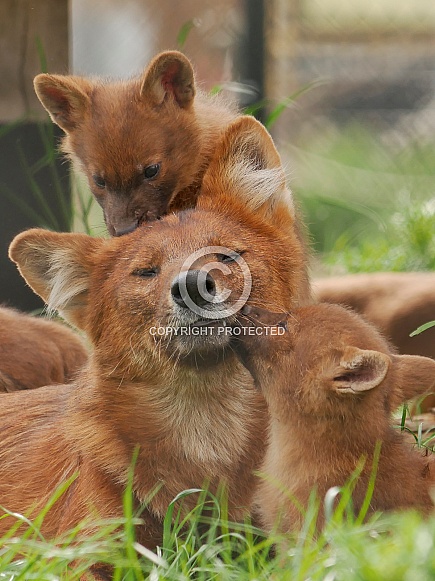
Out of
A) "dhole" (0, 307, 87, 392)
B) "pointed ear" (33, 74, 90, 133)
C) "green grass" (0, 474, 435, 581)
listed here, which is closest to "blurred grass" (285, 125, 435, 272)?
"pointed ear" (33, 74, 90, 133)

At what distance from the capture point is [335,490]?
3219 millimetres

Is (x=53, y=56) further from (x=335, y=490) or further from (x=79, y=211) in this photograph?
(x=335, y=490)

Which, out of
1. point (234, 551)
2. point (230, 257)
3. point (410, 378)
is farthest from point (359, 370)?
point (234, 551)

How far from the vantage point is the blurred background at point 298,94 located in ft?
19.3

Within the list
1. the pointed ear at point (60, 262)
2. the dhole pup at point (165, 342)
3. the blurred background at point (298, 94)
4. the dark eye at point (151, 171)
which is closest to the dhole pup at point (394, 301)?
the blurred background at point (298, 94)

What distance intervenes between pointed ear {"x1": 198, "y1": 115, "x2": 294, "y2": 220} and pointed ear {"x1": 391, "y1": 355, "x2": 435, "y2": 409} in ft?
2.33

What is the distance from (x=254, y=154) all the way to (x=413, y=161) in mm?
7547

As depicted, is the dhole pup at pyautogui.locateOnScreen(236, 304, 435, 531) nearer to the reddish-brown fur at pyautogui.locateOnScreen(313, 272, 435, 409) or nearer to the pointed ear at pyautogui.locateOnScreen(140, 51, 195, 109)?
the pointed ear at pyautogui.locateOnScreen(140, 51, 195, 109)

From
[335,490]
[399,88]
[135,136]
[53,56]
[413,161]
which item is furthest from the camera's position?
[399,88]

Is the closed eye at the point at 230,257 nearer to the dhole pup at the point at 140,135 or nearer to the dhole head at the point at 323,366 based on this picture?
the dhole head at the point at 323,366

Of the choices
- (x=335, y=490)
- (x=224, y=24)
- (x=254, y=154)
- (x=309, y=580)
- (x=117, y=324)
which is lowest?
(x=309, y=580)

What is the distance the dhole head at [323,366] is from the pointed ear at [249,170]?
0.44m

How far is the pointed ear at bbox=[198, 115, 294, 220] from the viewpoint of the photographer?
3.85m

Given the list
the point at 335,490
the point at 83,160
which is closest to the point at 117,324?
the point at 335,490
